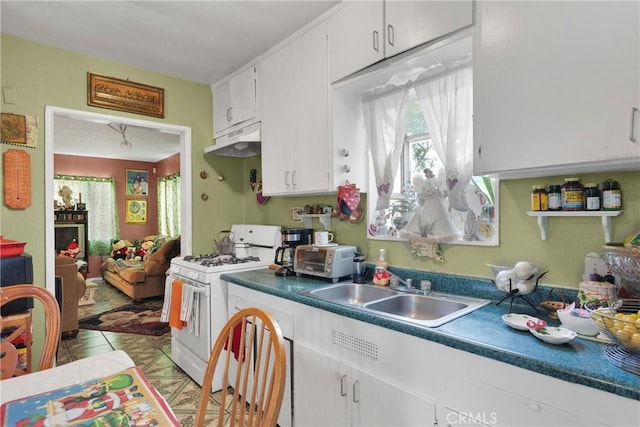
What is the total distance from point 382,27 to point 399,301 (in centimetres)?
145

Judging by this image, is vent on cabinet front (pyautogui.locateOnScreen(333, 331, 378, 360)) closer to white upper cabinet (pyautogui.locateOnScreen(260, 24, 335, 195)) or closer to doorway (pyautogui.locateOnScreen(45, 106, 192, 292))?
white upper cabinet (pyautogui.locateOnScreen(260, 24, 335, 195))

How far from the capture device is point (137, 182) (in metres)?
7.28

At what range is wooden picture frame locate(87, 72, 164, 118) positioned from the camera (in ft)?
8.86

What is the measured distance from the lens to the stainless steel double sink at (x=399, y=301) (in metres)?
1.65

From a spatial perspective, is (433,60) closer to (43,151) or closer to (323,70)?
(323,70)

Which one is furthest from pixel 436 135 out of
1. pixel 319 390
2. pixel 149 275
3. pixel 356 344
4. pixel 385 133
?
pixel 149 275

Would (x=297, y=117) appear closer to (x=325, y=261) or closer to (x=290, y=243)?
(x=290, y=243)

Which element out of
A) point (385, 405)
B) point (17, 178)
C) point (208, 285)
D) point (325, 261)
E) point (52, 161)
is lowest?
point (385, 405)

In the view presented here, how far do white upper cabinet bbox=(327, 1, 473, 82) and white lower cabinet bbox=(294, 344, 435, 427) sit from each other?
1555mm

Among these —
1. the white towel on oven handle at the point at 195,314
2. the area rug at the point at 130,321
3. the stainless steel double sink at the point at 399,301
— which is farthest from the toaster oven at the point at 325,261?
the area rug at the point at 130,321

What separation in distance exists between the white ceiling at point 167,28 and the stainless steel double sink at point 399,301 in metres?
1.71

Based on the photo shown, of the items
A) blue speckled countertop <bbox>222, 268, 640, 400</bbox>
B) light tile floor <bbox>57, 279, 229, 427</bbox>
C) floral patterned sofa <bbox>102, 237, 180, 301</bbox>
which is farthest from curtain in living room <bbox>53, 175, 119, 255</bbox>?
blue speckled countertop <bbox>222, 268, 640, 400</bbox>

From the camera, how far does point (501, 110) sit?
4.40ft

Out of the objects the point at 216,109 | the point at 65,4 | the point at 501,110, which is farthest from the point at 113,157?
the point at 501,110
